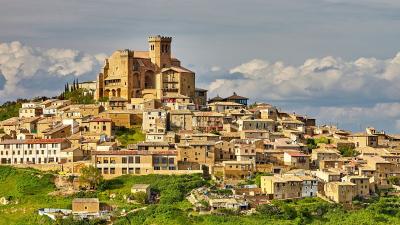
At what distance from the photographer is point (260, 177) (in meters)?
80.2

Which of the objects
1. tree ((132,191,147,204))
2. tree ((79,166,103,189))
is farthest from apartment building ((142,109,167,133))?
tree ((132,191,147,204))

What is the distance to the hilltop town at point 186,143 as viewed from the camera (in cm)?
7881

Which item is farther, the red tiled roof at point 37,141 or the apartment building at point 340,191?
the red tiled roof at point 37,141

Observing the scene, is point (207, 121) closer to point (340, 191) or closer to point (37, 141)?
point (37, 141)

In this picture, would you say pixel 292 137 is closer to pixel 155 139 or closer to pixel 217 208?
pixel 155 139

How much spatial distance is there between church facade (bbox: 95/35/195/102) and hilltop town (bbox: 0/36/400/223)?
3.9 inches

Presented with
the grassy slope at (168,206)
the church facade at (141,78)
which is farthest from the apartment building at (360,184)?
the church facade at (141,78)

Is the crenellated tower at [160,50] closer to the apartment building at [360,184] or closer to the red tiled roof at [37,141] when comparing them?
the red tiled roof at [37,141]

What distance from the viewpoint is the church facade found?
103m

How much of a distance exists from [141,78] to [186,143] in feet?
69.0

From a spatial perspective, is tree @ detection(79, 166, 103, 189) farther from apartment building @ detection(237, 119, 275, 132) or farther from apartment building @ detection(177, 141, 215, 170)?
apartment building @ detection(237, 119, 275, 132)

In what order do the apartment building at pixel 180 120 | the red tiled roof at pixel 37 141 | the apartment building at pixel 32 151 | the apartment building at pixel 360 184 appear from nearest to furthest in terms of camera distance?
the apartment building at pixel 360 184, the apartment building at pixel 32 151, the red tiled roof at pixel 37 141, the apartment building at pixel 180 120

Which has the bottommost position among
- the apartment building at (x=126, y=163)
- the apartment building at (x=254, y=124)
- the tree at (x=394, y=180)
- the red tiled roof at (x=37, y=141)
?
the tree at (x=394, y=180)

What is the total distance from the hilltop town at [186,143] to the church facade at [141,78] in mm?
100
